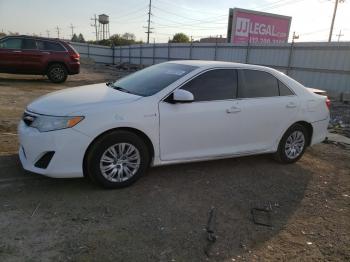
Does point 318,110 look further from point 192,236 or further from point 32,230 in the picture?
point 32,230

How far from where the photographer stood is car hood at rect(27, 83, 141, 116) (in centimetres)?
419

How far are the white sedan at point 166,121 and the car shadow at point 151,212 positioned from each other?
1.04ft

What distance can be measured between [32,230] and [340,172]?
15.5 feet

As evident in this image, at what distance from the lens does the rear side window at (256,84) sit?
5.34 meters

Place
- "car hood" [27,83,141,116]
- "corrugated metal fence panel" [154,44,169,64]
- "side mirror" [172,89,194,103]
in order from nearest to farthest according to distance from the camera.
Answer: "car hood" [27,83,141,116] < "side mirror" [172,89,194,103] < "corrugated metal fence panel" [154,44,169,64]

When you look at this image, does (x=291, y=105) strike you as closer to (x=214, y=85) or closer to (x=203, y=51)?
(x=214, y=85)

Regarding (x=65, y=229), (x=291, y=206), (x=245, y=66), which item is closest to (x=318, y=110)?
(x=245, y=66)

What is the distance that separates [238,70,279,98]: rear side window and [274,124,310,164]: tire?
0.71 m

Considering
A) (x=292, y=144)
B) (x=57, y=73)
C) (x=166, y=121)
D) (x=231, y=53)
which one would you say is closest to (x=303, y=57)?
(x=231, y=53)

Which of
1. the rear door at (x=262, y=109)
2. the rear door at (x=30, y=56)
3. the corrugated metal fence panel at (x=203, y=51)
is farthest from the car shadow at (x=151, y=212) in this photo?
the corrugated metal fence panel at (x=203, y=51)

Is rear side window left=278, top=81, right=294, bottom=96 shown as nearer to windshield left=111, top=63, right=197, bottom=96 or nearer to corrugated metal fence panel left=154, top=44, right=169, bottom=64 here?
windshield left=111, top=63, right=197, bottom=96

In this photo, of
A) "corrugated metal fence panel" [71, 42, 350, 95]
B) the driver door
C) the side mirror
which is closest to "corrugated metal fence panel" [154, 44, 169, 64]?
"corrugated metal fence panel" [71, 42, 350, 95]

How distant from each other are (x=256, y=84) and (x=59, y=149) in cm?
305

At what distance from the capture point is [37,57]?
14.9 m
